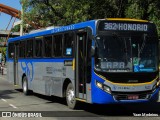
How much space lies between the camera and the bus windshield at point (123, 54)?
37.6 feet

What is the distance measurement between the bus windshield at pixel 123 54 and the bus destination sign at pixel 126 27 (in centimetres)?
23

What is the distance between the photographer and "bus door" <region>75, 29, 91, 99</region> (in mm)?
12227

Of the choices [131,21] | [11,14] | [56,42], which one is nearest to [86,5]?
[56,42]

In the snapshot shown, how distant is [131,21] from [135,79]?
71.0 inches

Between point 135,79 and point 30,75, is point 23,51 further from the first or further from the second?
point 135,79

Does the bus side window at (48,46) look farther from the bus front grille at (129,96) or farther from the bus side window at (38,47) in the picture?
the bus front grille at (129,96)

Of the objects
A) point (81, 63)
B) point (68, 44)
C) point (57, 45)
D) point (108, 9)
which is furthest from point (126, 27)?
point (108, 9)

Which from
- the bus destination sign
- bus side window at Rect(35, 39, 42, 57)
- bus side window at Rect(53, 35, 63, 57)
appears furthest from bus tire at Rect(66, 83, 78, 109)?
bus side window at Rect(35, 39, 42, 57)

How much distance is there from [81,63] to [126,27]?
1.81 meters

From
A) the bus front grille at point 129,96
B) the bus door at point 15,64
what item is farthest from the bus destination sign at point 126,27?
the bus door at point 15,64

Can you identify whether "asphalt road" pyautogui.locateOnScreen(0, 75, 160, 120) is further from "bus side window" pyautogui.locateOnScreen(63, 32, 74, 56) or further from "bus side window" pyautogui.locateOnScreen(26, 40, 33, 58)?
"bus side window" pyautogui.locateOnScreen(26, 40, 33, 58)

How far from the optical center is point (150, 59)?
11.9m

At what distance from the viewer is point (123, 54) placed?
11.6 meters

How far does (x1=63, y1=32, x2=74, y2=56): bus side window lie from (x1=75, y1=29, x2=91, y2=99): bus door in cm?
46
